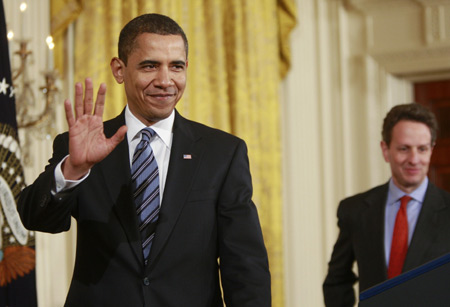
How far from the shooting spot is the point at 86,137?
5.98 ft

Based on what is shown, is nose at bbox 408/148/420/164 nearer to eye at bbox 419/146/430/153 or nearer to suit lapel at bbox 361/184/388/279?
eye at bbox 419/146/430/153

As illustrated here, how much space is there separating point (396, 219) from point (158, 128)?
1.30 metres

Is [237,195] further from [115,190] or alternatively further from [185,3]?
[185,3]

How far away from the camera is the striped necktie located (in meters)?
1.94

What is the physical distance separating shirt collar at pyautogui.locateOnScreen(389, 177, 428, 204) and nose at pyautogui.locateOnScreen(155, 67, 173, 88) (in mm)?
1371

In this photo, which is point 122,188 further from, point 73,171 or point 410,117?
point 410,117

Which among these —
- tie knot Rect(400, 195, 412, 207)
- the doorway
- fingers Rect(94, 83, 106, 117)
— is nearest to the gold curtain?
the doorway

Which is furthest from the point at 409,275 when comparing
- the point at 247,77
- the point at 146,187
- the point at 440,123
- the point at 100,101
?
the point at 440,123

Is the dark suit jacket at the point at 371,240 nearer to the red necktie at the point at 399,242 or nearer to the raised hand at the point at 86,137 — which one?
the red necktie at the point at 399,242

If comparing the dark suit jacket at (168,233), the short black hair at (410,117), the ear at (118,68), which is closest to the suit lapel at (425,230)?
the short black hair at (410,117)

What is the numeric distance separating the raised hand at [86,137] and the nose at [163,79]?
17 centimetres

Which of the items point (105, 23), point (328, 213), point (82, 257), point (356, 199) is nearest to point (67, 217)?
point (82, 257)

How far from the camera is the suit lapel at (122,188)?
6.28 feet

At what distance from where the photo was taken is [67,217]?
6.24 feet
